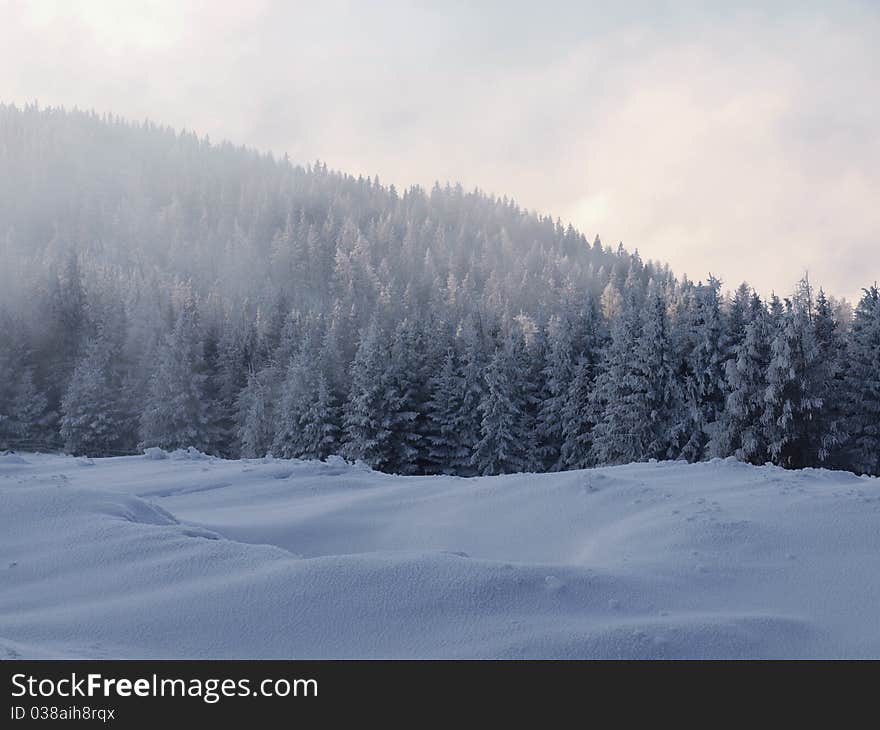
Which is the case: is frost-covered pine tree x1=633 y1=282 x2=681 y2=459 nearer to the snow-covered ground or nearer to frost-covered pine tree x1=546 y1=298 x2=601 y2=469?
frost-covered pine tree x1=546 y1=298 x2=601 y2=469

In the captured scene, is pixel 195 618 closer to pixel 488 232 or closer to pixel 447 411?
pixel 447 411

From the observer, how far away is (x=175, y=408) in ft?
151

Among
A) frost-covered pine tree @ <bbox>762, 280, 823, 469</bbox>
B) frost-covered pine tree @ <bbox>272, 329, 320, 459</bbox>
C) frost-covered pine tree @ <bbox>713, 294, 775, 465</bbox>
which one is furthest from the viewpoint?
frost-covered pine tree @ <bbox>272, 329, 320, 459</bbox>

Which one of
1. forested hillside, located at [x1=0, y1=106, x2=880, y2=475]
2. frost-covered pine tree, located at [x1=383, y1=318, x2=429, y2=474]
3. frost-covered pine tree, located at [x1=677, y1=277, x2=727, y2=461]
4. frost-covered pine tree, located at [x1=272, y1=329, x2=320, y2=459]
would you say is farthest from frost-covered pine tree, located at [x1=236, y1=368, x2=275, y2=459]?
frost-covered pine tree, located at [x1=677, y1=277, x2=727, y2=461]

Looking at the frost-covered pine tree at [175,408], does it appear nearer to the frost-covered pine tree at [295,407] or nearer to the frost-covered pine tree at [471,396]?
the frost-covered pine tree at [295,407]

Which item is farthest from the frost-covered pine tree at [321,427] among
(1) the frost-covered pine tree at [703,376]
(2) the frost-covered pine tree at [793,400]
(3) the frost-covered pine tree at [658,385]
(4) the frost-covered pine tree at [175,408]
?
(2) the frost-covered pine tree at [793,400]

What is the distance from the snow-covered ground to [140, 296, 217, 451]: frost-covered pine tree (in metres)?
39.8

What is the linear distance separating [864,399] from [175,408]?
3679 cm

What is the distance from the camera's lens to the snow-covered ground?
408 cm

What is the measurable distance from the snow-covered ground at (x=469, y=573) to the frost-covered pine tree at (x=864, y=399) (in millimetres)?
28040

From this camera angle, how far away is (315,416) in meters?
41.0
